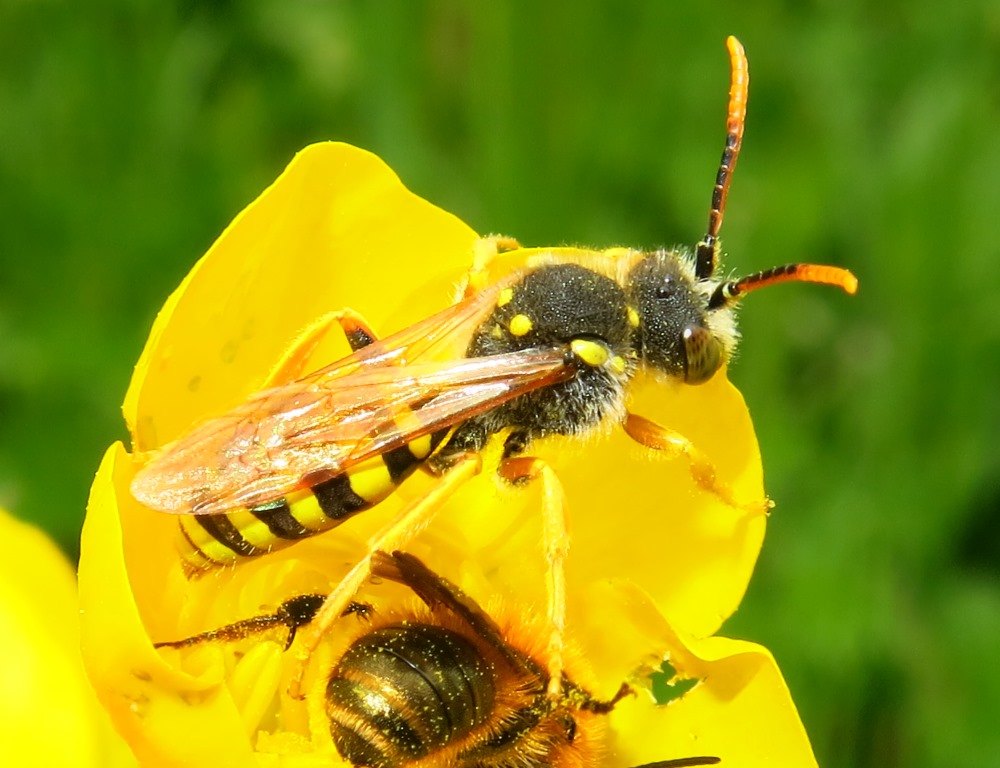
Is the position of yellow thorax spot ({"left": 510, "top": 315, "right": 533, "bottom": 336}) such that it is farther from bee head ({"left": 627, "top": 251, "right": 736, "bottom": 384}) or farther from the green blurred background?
the green blurred background

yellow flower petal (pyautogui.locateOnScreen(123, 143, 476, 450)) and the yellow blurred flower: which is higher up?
yellow flower petal (pyautogui.locateOnScreen(123, 143, 476, 450))

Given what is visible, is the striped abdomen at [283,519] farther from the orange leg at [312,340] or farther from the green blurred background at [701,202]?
the green blurred background at [701,202]

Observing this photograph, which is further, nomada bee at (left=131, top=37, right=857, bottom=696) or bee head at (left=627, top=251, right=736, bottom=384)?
bee head at (left=627, top=251, right=736, bottom=384)

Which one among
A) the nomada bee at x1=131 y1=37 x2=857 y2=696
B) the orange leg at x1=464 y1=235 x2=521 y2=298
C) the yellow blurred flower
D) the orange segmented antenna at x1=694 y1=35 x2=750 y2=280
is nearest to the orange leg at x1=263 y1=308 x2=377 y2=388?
the nomada bee at x1=131 y1=37 x2=857 y2=696

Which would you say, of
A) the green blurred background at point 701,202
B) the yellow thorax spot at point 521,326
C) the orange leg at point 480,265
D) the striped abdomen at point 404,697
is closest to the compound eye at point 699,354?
the yellow thorax spot at point 521,326

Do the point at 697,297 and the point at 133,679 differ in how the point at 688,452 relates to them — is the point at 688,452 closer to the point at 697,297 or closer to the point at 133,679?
the point at 697,297

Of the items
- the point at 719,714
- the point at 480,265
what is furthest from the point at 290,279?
the point at 719,714
